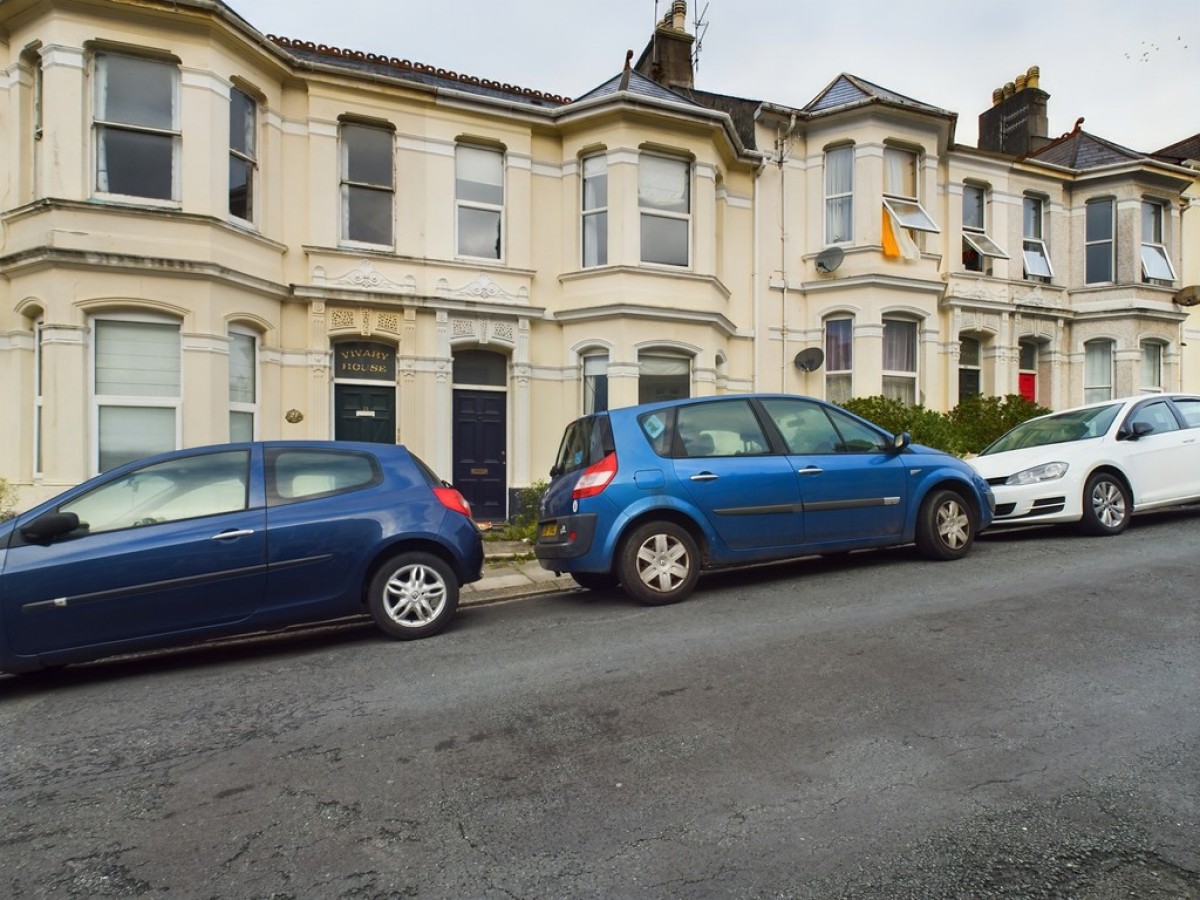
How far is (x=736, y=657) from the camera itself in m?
4.72

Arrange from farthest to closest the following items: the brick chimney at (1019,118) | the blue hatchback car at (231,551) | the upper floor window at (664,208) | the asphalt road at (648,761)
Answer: the brick chimney at (1019,118)
the upper floor window at (664,208)
the blue hatchback car at (231,551)
the asphalt road at (648,761)

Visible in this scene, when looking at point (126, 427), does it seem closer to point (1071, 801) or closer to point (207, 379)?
point (207, 379)

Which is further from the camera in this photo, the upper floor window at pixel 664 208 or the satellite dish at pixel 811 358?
the satellite dish at pixel 811 358

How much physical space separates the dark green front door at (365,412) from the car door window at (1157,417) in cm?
1023

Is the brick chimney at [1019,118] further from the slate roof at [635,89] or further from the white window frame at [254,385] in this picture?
the white window frame at [254,385]

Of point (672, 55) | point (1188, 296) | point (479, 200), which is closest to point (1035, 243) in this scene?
point (1188, 296)

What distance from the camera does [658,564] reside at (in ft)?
20.8

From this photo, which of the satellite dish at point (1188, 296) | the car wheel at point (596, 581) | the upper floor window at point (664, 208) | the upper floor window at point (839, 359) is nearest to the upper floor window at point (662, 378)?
the upper floor window at point (664, 208)

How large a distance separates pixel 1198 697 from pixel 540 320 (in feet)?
35.1

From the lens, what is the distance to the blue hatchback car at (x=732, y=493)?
6.36m

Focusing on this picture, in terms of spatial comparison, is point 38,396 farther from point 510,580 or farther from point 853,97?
point 853,97

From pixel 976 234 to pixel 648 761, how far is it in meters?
16.3

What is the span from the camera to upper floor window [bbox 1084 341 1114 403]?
17531 mm

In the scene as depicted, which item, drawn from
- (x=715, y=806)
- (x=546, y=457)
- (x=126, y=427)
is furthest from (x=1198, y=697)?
(x=126, y=427)
